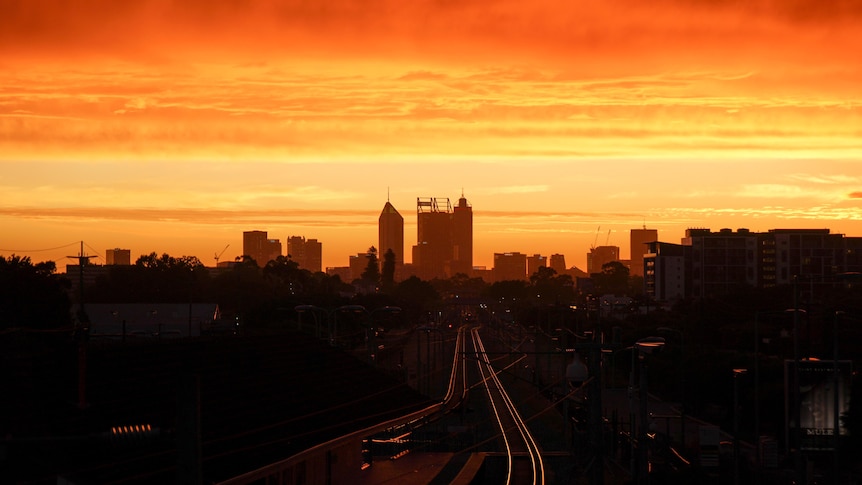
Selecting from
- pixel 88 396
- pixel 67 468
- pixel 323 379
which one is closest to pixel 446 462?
pixel 323 379

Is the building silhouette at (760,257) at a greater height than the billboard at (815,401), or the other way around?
the building silhouette at (760,257)

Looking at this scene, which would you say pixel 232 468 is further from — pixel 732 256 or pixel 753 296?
pixel 732 256

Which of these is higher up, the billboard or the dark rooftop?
the dark rooftop

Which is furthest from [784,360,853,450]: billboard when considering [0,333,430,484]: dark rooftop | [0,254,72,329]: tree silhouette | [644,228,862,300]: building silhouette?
[644,228,862,300]: building silhouette

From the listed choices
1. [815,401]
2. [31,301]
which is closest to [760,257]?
[31,301]

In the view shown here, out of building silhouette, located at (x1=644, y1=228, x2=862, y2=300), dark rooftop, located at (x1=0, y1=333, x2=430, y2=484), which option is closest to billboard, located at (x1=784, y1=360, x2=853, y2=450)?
dark rooftop, located at (x1=0, y1=333, x2=430, y2=484)

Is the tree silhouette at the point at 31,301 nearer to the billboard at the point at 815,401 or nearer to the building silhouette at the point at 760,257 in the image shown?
the billboard at the point at 815,401

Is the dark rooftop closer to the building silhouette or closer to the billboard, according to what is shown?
the billboard

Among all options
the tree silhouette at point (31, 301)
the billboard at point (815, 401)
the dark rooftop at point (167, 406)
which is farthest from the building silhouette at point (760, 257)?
the dark rooftop at point (167, 406)

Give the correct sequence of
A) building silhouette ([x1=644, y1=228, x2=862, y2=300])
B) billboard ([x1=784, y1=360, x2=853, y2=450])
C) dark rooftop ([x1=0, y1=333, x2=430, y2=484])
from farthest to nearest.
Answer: building silhouette ([x1=644, y1=228, x2=862, y2=300]) < billboard ([x1=784, y1=360, x2=853, y2=450]) < dark rooftop ([x1=0, y1=333, x2=430, y2=484])

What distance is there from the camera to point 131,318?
292 feet

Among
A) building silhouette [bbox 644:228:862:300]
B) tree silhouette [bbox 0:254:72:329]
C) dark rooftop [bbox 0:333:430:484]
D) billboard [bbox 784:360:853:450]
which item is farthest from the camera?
building silhouette [bbox 644:228:862:300]

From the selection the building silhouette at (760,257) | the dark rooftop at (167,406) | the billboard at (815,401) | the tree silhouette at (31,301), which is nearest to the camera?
the dark rooftop at (167,406)

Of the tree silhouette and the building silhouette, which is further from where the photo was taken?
the building silhouette
